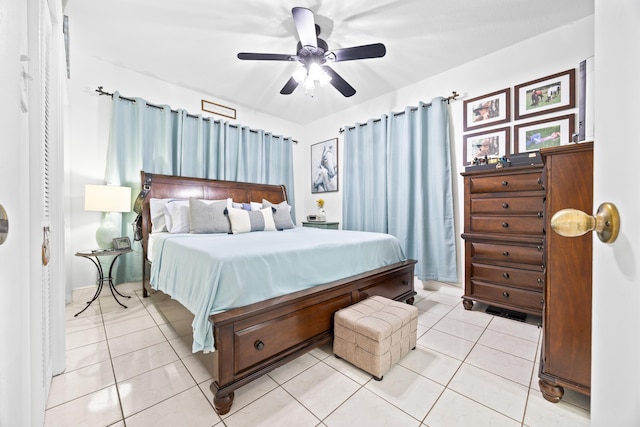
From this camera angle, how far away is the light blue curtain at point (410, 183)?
317 cm

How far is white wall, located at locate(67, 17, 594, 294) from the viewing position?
8.32 ft

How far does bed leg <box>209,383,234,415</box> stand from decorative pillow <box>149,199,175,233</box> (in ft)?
6.97

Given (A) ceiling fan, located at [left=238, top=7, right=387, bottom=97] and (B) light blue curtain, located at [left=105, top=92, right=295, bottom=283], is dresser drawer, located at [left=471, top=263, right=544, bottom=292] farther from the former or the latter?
(B) light blue curtain, located at [left=105, top=92, right=295, bottom=283]

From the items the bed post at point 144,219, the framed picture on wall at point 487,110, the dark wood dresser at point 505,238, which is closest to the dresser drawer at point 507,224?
the dark wood dresser at point 505,238

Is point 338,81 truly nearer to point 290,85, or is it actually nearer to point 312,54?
point 312,54

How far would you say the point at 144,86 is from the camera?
3379 millimetres

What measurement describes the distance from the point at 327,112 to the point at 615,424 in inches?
186

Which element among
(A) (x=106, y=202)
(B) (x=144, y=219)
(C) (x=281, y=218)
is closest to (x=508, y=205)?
(C) (x=281, y=218)

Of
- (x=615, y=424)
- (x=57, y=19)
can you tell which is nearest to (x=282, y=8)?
(x=57, y=19)

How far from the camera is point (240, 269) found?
152 cm

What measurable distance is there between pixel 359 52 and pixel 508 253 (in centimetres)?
226

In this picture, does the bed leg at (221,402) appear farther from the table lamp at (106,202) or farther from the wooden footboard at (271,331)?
the table lamp at (106,202)

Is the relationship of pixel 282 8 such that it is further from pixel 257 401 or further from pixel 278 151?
pixel 257 401

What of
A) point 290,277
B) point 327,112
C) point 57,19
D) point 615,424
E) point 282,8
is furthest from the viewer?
point 327,112
